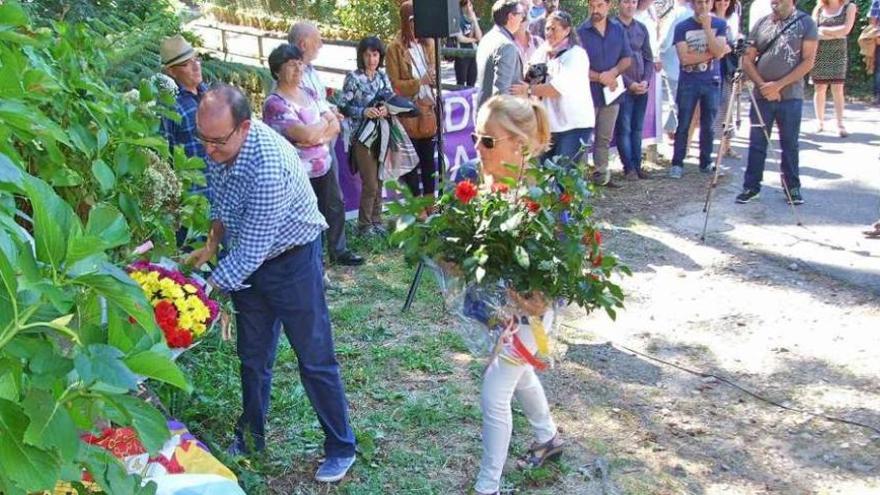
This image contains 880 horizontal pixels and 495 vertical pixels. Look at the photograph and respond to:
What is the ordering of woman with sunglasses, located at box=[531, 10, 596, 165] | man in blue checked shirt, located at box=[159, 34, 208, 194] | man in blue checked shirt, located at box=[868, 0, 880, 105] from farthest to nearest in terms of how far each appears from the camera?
man in blue checked shirt, located at box=[868, 0, 880, 105]
woman with sunglasses, located at box=[531, 10, 596, 165]
man in blue checked shirt, located at box=[159, 34, 208, 194]

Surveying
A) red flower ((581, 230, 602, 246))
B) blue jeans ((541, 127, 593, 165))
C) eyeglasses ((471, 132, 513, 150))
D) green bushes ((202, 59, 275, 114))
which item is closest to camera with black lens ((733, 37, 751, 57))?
blue jeans ((541, 127, 593, 165))

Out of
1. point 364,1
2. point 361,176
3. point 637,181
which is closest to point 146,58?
point 361,176

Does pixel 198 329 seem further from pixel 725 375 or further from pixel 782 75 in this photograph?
pixel 782 75

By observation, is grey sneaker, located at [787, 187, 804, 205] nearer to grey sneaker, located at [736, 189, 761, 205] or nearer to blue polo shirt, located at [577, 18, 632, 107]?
grey sneaker, located at [736, 189, 761, 205]

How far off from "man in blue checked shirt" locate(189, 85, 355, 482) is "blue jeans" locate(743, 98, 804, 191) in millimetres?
5408

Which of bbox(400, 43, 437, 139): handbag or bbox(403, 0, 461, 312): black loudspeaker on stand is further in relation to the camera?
bbox(400, 43, 437, 139): handbag

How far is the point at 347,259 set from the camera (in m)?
7.11

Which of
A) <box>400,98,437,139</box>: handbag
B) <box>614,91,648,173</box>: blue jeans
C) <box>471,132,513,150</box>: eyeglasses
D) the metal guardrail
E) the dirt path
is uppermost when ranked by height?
the metal guardrail

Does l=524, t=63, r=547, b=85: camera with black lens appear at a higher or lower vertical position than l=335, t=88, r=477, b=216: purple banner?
higher

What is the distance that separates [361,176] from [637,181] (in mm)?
3384

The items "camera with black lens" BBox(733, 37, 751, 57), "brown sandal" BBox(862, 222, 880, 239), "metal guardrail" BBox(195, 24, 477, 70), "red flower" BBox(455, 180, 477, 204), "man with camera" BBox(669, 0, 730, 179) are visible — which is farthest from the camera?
"metal guardrail" BBox(195, 24, 477, 70)

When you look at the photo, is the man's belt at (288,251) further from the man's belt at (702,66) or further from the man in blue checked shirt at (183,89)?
the man's belt at (702,66)

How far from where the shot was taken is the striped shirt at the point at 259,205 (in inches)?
138

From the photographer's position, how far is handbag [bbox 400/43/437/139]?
7438 millimetres
